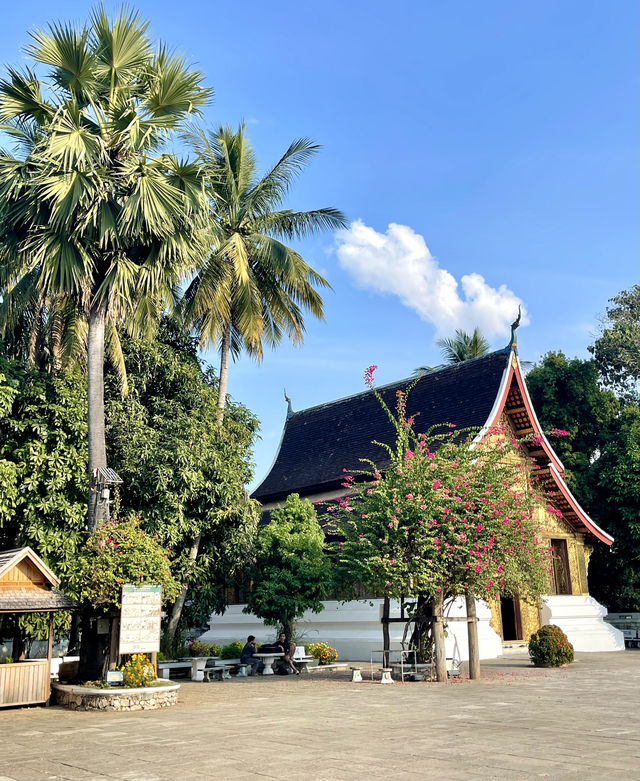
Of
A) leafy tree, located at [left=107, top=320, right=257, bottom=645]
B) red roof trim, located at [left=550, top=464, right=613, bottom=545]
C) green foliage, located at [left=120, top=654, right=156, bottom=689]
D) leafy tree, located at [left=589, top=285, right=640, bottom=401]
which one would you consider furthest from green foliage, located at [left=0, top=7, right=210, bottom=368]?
leafy tree, located at [left=589, top=285, right=640, bottom=401]

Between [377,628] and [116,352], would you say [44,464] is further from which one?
[377,628]

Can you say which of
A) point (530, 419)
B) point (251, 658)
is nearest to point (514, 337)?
point (530, 419)

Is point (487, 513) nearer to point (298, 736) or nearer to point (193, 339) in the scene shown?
point (298, 736)

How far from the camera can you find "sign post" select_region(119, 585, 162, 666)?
14203mm

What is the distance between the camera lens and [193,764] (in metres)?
8.19

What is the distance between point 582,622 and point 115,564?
17100 millimetres

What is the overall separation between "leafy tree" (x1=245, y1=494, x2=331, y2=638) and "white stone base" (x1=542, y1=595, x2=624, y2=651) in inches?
317

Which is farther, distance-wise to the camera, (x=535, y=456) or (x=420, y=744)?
(x=535, y=456)

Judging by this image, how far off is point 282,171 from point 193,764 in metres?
20.6

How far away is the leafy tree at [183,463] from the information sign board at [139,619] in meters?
4.70

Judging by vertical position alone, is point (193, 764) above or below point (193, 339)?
below

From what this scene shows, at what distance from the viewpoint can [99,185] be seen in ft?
53.3

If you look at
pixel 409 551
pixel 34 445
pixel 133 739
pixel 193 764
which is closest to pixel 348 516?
pixel 409 551

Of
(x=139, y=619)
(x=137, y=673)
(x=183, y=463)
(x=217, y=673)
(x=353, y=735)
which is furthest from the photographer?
(x=217, y=673)
